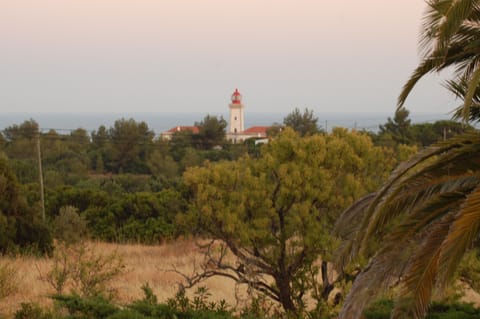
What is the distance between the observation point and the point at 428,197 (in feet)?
22.8

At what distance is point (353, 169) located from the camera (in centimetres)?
1122

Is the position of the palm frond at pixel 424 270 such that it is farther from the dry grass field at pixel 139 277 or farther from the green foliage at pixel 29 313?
the green foliage at pixel 29 313

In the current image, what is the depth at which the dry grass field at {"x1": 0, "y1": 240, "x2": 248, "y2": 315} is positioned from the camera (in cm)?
1248

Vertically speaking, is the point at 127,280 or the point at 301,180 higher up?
the point at 301,180

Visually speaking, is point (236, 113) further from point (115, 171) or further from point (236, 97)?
point (115, 171)

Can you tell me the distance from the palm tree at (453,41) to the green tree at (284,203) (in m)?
3.59

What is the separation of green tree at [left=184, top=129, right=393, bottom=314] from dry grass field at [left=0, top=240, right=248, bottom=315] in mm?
935

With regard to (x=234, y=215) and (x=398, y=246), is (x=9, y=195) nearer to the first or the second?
(x=234, y=215)

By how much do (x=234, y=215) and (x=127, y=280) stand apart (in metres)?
5.59

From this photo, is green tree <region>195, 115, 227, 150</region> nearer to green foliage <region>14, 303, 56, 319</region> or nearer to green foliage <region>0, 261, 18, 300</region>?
green foliage <region>0, 261, 18, 300</region>

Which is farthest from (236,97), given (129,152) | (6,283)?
(6,283)

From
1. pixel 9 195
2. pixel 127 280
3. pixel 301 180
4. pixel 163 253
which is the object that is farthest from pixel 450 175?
pixel 163 253

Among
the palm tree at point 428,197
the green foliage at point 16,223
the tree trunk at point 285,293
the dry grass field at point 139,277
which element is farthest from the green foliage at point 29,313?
the green foliage at point 16,223

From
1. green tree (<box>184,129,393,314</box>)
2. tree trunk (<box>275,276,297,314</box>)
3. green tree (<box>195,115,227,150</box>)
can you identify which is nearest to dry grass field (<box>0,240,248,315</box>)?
Answer: green tree (<box>184,129,393,314</box>)
